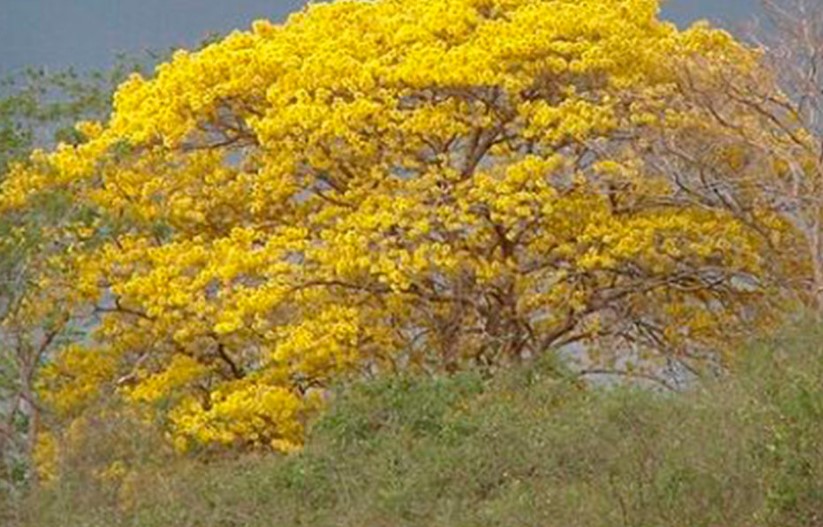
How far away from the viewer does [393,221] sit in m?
16.5

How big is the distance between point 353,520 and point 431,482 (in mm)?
629

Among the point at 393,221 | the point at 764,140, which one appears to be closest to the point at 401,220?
the point at 393,221

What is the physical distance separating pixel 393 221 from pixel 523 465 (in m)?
4.82

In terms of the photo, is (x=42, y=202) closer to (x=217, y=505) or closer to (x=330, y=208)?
(x=330, y=208)

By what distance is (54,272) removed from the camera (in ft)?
54.3

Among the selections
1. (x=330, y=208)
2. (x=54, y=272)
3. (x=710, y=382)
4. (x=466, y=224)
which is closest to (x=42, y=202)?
(x=54, y=272)

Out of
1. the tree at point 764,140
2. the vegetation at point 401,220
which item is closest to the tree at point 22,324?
the vegetation at point 401,220

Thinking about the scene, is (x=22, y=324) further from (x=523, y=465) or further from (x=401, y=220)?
(x=523, y=465)

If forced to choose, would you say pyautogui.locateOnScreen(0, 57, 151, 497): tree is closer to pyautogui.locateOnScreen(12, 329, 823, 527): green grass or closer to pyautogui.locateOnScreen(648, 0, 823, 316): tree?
pyautogui.locateOnScreen(12, 329, 823, 527): green grass

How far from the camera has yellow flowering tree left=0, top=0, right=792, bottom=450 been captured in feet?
54.4

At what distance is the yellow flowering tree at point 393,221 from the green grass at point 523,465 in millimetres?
2214

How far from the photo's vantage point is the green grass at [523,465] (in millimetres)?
10477

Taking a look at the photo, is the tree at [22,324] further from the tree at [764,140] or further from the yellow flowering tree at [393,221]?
the tree at [764,140]

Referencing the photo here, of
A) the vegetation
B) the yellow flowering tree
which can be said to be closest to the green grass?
the vegetation
